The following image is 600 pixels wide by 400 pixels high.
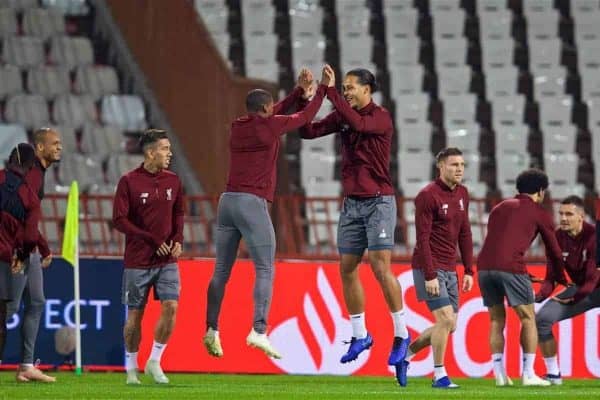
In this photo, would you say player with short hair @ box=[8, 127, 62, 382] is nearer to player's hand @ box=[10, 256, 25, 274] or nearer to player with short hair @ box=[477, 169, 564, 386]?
player's hand @ box=[10, 256, 25, 274]

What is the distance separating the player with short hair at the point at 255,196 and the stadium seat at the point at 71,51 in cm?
1039

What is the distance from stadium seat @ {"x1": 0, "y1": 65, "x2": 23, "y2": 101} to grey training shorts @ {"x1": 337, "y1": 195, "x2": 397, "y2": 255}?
10.0 meters

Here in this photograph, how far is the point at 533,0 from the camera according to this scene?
24344mm

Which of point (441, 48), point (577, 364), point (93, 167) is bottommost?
point (577, 364)

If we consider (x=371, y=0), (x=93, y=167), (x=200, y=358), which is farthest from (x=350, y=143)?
(x=371, y=0)

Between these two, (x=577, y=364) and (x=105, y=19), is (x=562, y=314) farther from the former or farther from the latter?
(x=105, y=19)

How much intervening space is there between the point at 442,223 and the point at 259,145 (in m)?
1.83

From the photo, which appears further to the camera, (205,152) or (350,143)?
(205,152)

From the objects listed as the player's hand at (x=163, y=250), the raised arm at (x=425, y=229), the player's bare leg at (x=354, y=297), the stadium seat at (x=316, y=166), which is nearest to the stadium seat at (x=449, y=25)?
the stadium seat at (x=316, y=166)

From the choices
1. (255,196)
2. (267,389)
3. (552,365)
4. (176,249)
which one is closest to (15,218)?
(176,249)

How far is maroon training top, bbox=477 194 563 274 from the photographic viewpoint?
1330 centimetres

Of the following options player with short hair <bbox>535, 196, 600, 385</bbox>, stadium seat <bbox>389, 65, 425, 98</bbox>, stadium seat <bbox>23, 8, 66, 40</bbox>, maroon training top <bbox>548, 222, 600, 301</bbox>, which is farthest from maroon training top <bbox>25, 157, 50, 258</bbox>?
stadium seat <bbox>389, 65, 425, 98</bbox>

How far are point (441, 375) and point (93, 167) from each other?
8.67 metres

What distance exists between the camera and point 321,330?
15773mm
